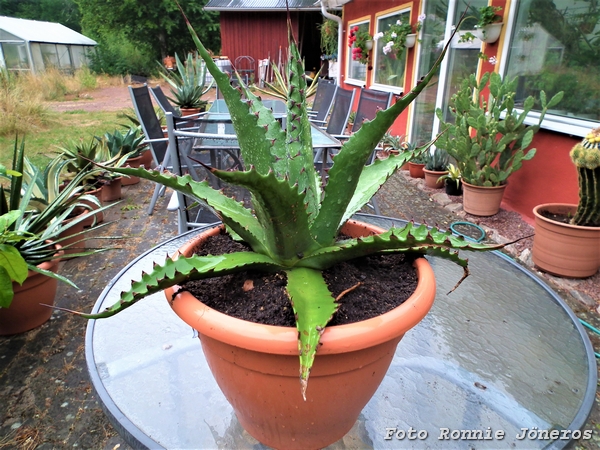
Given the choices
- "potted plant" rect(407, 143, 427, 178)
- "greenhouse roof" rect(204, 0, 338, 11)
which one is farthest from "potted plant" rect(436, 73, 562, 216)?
"greenhouse roof" rect(204, 0, 338, 11)

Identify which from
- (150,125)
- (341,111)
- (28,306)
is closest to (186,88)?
(150,125)

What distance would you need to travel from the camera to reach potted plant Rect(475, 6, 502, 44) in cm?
325

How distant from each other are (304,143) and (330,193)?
12 centimetres

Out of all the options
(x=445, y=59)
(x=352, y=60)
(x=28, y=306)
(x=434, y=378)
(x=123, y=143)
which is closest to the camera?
(x=434, y=378)

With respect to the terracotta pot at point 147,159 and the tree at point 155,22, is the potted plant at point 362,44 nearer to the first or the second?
the terracotta pot at point 147,159

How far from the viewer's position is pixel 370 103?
11.5 feet

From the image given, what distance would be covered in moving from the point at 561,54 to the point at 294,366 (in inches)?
131

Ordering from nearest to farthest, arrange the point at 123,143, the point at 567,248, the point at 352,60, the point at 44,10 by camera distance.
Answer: the point at 567,248 < the point at 123,143 < the point at 352,60 < the point at 44,10

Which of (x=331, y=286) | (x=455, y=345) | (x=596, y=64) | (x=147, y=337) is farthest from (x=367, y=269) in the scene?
(x=596, y=64)

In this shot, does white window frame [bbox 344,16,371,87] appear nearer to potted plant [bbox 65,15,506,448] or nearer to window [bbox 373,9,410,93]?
window [bbox 373,9,410,93]

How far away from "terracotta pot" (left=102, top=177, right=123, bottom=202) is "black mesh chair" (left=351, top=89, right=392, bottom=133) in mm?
2356

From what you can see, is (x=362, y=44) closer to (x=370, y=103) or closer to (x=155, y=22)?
(x=370, y=103)

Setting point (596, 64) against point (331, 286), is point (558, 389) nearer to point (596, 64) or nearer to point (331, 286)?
point (331, 286)

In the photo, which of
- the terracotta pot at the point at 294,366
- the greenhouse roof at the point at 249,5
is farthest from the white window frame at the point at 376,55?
the greenhouse roof at the point at 249,5
